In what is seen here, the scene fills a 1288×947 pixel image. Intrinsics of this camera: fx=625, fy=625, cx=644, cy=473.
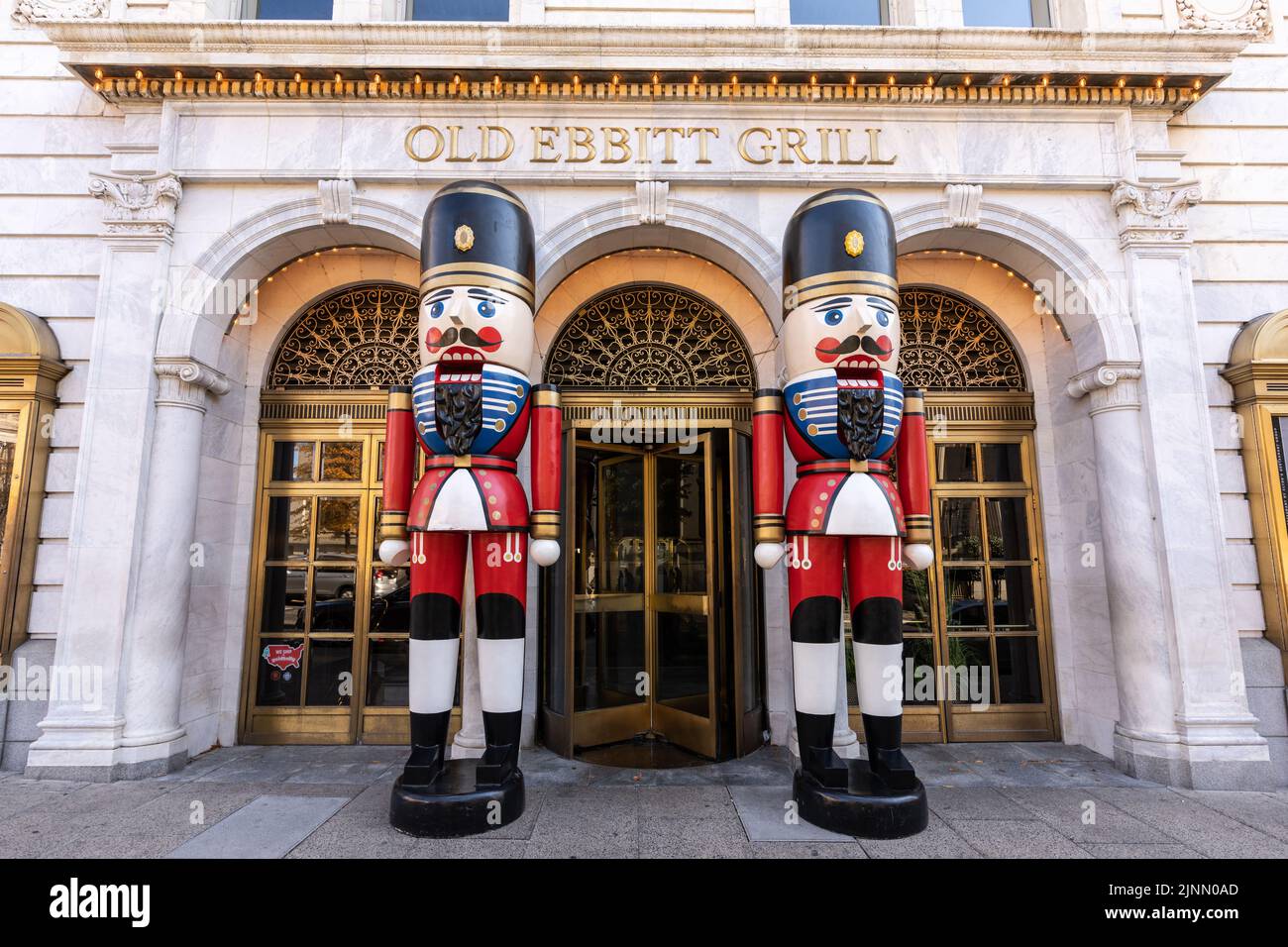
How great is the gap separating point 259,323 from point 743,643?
603 cm

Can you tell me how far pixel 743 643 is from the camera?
5.99m

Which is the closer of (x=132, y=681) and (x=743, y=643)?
(x=132, y=681)

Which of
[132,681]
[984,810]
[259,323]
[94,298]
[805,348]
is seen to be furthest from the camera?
[259,323]

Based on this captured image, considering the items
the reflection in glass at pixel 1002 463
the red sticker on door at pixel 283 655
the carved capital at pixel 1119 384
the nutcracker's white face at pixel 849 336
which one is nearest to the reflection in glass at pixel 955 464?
the reflection in glass at pixel 1002 463

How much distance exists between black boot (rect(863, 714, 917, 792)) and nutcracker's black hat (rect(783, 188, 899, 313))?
9.27ft

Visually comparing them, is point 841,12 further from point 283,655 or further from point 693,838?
point 283,655

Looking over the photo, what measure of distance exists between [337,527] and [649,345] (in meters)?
3.80

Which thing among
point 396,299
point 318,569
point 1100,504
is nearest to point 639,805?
point 318,569

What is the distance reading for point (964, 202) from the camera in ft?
19.4

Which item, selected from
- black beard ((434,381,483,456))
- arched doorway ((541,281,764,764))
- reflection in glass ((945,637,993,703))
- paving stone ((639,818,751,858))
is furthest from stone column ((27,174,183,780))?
reflection in glass ((945,637,993,703))

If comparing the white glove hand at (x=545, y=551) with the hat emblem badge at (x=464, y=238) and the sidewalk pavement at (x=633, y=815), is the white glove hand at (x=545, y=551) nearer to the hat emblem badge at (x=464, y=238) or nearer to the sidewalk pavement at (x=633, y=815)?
the sidewalk pavement at (x=633, y=815)

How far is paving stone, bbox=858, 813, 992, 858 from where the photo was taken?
12.5ft

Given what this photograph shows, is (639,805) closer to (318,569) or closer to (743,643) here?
Result: (743,643)

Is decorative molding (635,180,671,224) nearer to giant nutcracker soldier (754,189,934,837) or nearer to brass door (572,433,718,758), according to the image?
giant nutcracker soldier (754,189,934,837)
